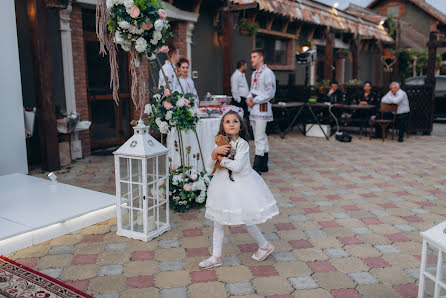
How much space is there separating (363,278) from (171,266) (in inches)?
56.9

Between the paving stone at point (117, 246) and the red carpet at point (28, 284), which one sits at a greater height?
the red carpet at point (28, 284)

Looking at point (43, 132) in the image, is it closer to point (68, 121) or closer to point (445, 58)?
point (68, 121)

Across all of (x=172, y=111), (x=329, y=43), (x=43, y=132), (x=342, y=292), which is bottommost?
(x=342, y=292)

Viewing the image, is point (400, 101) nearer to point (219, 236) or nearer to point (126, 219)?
point (126, 219)

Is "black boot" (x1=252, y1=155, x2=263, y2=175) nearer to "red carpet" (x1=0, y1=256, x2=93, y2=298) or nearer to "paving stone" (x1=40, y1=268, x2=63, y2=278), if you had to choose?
"paving stone" (x1=40, y1=268, x2=63, y2=278)

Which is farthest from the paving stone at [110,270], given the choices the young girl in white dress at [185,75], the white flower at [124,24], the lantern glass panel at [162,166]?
the young girl in white dress at [185,75]

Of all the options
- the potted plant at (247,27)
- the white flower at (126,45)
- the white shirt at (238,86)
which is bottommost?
the white shirt at (238,86)

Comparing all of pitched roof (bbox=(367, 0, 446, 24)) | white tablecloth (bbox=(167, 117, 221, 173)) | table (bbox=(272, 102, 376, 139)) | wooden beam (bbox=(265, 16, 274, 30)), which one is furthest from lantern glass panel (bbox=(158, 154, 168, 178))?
pitched roof (bbox=(367, 0, 446, 24))

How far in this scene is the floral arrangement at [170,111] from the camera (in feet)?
13.7

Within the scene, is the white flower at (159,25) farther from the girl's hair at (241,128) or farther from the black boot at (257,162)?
the black boot at (257,162)

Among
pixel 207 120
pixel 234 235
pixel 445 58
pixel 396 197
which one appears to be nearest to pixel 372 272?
pixel 234 235

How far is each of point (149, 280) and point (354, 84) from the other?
10593mm

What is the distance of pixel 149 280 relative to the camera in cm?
293

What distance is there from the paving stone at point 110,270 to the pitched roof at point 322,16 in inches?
281
